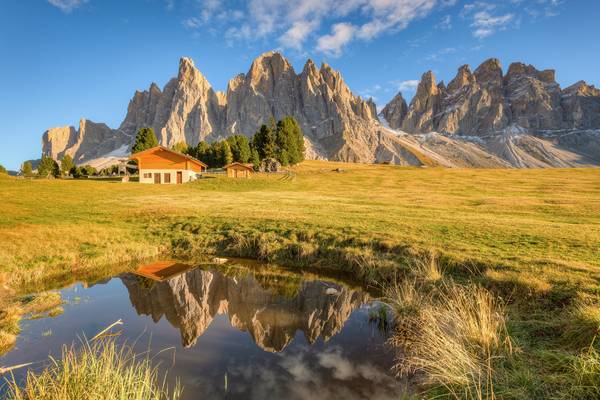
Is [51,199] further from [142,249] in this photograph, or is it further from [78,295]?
[78,295]

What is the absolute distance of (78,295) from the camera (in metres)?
14.1

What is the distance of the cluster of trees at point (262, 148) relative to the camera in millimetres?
85500

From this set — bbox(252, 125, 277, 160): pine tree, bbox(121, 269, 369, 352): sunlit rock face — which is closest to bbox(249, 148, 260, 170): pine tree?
bbox(252, 125, 277, 160): pine tree

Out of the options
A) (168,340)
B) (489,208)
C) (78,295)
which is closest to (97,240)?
(78,295)

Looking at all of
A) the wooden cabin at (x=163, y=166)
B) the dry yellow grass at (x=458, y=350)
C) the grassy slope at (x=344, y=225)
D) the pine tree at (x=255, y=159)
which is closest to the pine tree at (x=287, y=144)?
the pine tree at (x=255, y=159)

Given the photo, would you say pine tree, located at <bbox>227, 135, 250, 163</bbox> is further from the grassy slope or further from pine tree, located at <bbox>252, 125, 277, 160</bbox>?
the grassy slope

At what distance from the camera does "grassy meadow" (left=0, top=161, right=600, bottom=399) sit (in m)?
7.20

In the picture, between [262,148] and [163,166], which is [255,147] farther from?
[163,166]

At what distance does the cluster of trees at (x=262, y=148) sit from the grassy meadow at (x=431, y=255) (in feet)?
171

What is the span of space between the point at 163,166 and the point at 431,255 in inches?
2261

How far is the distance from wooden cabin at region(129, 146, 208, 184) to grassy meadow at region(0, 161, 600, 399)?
25.4 m

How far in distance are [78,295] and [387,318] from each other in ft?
43.6

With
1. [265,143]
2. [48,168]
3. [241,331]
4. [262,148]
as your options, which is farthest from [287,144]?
[241,331]

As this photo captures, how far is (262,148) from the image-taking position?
88188 mm
